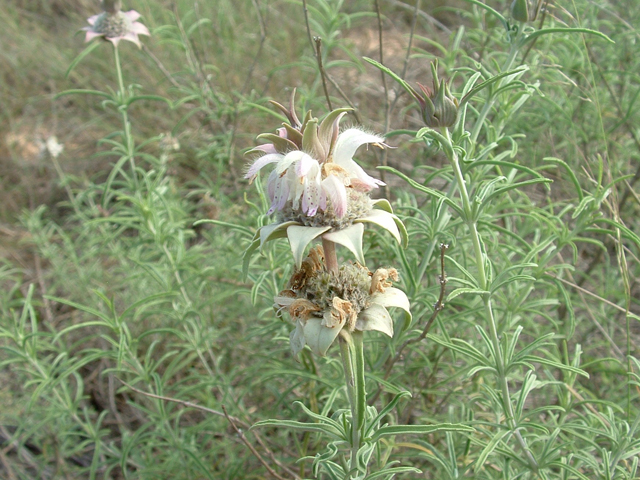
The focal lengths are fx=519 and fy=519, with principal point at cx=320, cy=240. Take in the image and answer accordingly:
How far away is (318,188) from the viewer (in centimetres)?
145

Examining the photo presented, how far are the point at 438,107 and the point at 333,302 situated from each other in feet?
2.48

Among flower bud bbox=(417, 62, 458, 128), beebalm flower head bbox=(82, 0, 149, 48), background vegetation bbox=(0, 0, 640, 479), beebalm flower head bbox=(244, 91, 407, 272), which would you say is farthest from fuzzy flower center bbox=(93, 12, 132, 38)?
flower bud bbox=(417, 62, 458, 128)

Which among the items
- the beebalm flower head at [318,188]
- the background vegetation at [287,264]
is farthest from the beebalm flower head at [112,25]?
the beebalm flower head at [318,188]

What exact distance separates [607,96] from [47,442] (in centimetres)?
494

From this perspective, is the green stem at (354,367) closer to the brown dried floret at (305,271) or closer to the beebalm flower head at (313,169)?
the brown dried floret at (305,271)

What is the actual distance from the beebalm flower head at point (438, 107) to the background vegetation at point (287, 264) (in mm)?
267

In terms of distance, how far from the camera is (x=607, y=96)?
4.12m

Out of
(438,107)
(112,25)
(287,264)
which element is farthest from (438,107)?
(112,25)

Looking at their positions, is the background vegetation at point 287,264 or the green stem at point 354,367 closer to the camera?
the green stem at point 354,367

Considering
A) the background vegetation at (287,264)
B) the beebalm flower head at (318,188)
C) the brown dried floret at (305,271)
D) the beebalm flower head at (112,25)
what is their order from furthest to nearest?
1. the beebalm flower head at (112,25)
2. the background vegetation at (287,264)
3. the brown dried floret at (305,271)
4. the beebalm flower head at (318,188)

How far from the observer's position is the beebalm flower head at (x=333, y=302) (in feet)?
5.00

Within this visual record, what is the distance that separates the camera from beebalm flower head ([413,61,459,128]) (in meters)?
1.73

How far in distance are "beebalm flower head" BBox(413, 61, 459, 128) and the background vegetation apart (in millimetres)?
267

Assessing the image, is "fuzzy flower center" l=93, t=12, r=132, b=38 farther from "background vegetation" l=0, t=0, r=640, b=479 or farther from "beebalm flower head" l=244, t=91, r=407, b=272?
"beebalm flower head" l=244, t=91, r=407, b=272
